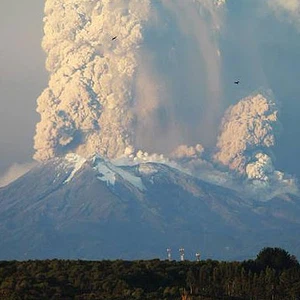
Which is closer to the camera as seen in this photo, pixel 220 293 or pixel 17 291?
pixel 17 291

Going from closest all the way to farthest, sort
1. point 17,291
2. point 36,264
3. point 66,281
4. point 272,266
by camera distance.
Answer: point 17,291 < point 66,281 < point 36,264 < point 272,266

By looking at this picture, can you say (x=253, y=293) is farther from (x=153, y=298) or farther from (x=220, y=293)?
(x=153, y=298)

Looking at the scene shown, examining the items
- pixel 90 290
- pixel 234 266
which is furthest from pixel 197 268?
pixel 90 290

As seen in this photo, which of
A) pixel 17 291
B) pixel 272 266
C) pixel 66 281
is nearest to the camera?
pixel 17 291

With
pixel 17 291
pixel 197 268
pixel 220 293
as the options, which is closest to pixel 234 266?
pixel 197 268

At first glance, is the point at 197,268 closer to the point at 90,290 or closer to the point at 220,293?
the point at 220,293

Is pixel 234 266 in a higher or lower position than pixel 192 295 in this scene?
higher
